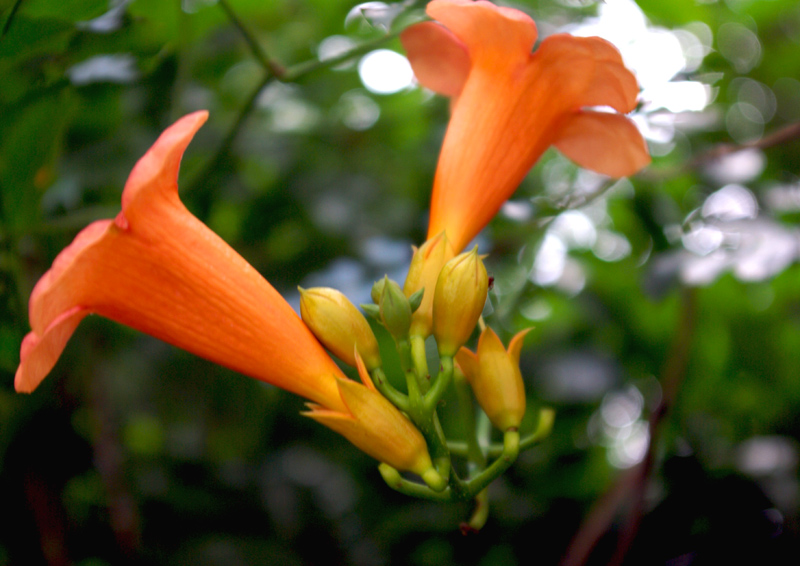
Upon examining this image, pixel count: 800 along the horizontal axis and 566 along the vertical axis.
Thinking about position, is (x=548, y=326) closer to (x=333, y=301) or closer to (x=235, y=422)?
(x=235, y=422)

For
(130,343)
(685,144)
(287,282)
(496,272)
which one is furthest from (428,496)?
(685,144)

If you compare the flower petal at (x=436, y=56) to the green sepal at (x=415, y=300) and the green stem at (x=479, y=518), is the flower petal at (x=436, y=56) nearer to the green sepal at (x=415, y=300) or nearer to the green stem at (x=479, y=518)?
the green sepal at (x=415, y=300)

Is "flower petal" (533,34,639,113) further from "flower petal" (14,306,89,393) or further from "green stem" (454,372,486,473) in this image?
"flower petal" (14,306,89,393)

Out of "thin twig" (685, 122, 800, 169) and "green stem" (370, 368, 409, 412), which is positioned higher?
"green stem" (370, 368, 409, 412)

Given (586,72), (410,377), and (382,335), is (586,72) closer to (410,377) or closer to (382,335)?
(410,377)


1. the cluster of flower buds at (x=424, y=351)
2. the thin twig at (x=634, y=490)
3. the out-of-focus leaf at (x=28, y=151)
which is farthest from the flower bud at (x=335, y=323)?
the thin twig at (x=634, y=490)

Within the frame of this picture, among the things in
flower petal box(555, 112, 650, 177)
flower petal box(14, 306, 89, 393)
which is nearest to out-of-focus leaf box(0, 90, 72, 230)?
flower petal box(14, 306, 89, 393)
